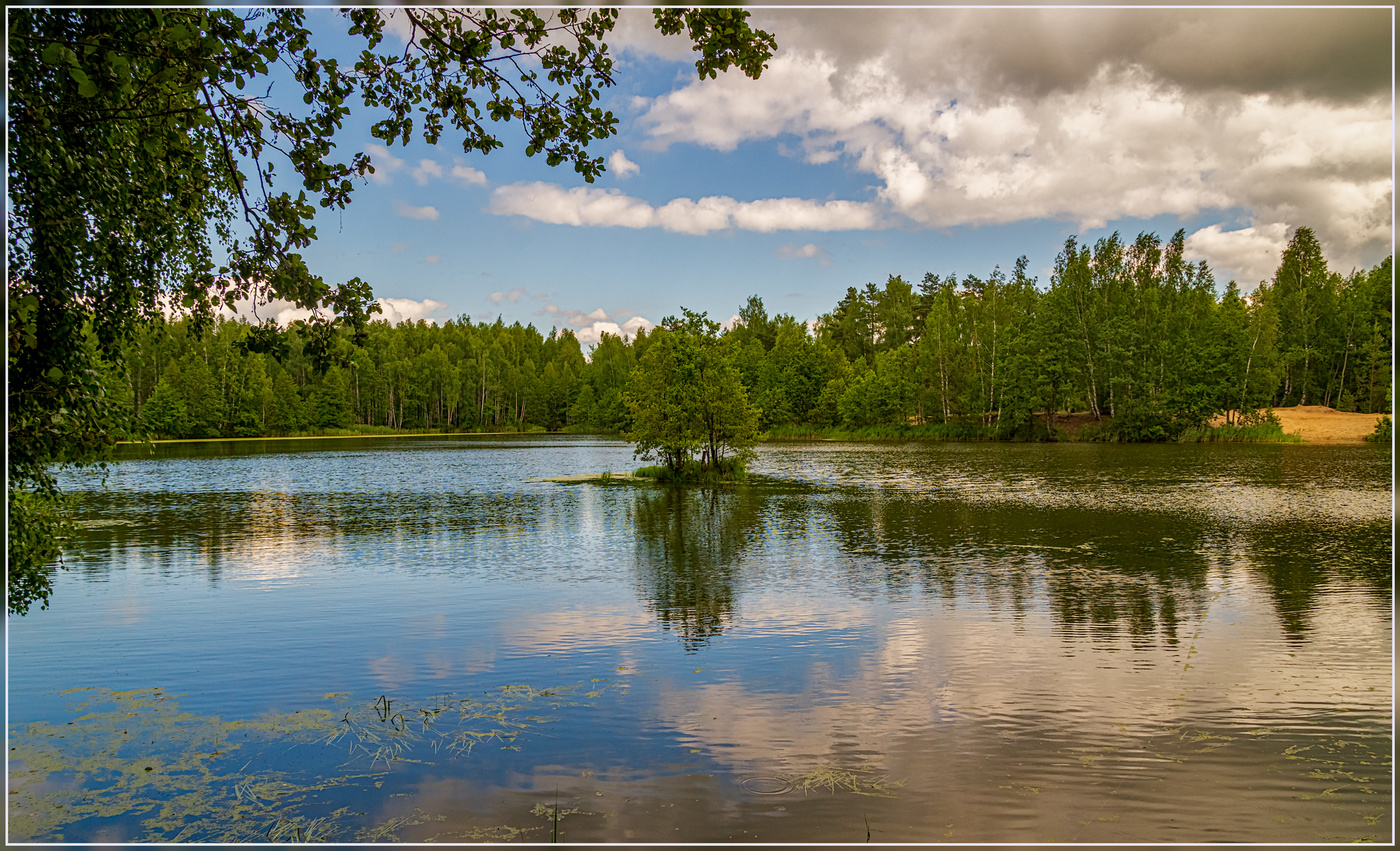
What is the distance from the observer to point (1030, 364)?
283 ft

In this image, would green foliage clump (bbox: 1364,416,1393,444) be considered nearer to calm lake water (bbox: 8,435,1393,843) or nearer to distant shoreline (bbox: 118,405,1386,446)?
distant shoreline (bbox: 118,405,1386,446)

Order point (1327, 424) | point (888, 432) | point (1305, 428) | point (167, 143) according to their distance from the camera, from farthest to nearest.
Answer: point (888, 432) → point (1327, 424) → point (1305, 428) → point (167, 143)

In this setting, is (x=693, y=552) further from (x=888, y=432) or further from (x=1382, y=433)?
(x=888, y=432)

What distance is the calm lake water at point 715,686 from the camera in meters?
6.86

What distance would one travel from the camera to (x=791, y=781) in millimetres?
7367

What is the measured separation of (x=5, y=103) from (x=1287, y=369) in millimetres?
101469

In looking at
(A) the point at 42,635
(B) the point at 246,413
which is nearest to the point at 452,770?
(A) the point at 42,635

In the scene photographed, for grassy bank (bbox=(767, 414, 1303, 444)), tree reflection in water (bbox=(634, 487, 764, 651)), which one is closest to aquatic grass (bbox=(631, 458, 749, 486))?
tree reflection in water (bbox=(634, 487, 764, 651))

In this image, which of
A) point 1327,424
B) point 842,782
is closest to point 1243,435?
point 1327,424

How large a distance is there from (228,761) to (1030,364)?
290 ft

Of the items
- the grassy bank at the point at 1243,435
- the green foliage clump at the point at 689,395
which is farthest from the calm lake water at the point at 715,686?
the grassy bank at the point at 1243,435

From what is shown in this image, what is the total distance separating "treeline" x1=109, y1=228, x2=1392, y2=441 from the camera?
78.8 m

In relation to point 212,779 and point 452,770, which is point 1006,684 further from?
point 212,779

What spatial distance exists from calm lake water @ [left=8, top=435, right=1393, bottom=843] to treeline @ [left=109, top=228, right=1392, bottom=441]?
22.9m
